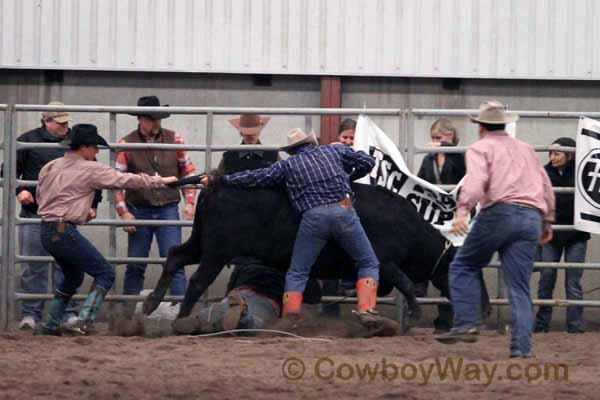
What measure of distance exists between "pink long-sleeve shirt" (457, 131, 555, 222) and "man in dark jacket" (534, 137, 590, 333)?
2802 mm

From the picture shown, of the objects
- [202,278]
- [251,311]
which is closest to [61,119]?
[202,278]

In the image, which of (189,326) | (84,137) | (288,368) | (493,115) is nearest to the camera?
(288,368)

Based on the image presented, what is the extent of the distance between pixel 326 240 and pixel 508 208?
2171mm

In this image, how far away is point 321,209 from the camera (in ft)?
33.5

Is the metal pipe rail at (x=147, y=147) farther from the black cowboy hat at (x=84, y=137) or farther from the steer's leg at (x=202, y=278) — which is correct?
the black cowboy hat at (x=84, y=137)

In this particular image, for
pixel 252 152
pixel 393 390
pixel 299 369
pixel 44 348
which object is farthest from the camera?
pixel 252 152

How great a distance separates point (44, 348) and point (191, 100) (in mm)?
4789

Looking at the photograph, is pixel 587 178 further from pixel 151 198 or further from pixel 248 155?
pixel 151 198

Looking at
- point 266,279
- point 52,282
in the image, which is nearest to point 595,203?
point 266,279

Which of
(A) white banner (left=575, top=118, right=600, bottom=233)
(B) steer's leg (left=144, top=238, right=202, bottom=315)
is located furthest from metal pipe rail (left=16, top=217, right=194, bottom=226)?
(A) white banner (left=575, top=118, right=600, bottom=233)

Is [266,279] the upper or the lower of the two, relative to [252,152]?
lower

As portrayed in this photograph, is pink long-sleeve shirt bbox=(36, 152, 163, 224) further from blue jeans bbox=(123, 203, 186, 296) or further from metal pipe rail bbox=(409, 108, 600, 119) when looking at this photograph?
metal pipe rail bbox=(409, 108, 600, 119)

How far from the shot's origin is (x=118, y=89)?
13.5m

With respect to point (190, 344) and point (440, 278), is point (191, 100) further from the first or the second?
point (190, 344)
